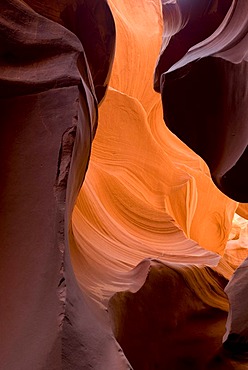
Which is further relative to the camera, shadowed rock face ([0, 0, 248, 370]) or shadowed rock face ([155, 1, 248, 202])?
shadowed rock face ([155, 1, 248, 202])

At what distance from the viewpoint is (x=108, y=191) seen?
3.66m

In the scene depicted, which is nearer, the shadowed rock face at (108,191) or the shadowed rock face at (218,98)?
the shadowed rock face at (108,191)

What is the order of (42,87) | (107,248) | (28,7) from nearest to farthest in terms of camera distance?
(42,87) → (28,7) → (107,248)

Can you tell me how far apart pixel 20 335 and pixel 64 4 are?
112 centimetres

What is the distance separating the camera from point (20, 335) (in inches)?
52.7

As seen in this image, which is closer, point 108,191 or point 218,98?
point 218,98

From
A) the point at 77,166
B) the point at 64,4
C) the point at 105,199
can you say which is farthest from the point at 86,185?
the point at 77,166

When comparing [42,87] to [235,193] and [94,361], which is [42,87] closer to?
[94,361]

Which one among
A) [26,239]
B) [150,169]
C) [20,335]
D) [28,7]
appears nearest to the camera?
[20,335]

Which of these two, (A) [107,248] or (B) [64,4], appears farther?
(A) [107,248]

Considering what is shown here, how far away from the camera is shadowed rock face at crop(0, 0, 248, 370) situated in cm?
143

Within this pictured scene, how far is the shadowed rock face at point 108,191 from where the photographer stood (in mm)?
1430

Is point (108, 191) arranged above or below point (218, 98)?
below

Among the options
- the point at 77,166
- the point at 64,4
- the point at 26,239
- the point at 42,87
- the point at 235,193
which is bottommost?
the point at 235,193
